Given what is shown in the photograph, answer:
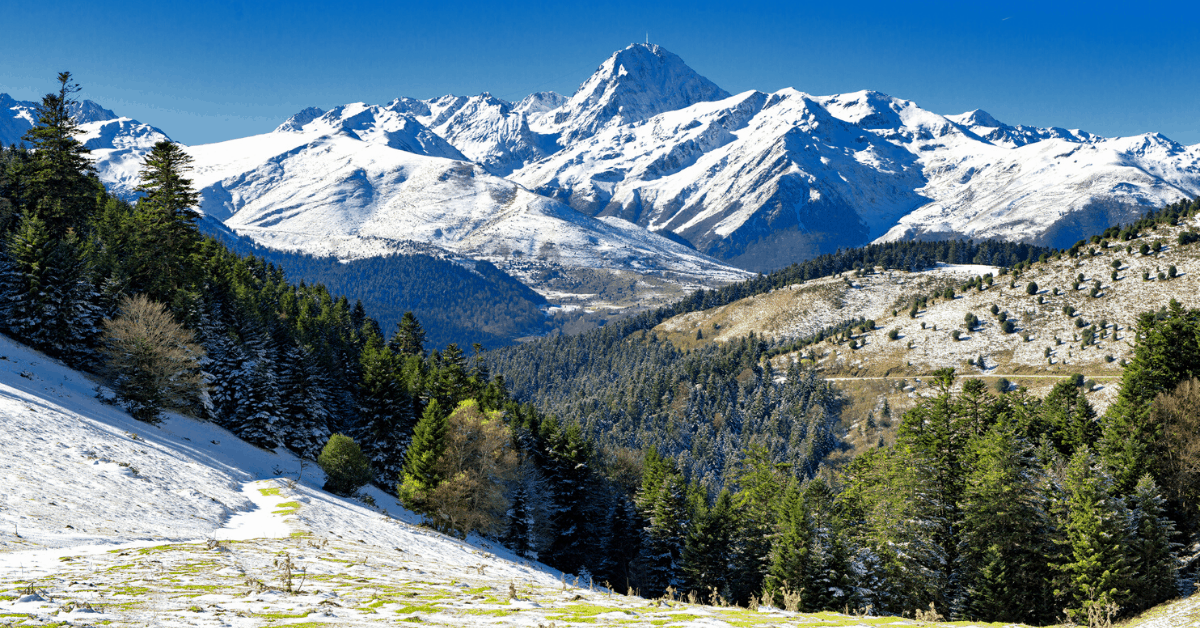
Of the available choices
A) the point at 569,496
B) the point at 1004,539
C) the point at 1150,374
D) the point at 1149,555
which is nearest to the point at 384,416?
→ the point at 569,496

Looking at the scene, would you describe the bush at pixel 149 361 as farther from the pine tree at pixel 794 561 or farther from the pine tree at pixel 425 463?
the pine tree at pixel 794 561

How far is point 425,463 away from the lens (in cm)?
5766

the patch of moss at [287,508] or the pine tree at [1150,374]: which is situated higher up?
the pine tree at [1150,374]

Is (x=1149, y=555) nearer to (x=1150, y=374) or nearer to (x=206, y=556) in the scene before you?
(x=1150, y=374)

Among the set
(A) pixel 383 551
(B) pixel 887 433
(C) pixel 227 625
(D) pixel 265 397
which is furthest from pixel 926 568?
(B) pixel 887 433

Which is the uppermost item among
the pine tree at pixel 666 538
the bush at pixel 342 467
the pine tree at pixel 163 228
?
the pine tree at pixel 163 228

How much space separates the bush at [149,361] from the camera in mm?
47875

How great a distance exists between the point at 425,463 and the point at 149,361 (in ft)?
73.8

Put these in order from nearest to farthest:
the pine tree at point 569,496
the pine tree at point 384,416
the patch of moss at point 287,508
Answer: the patch of moss at point 287,508 < the pine tree at point 384,416 < the pine tree at point 569,496

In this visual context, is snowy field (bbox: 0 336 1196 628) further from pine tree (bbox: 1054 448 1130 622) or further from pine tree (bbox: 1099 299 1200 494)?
pine tree (bbox: 1099 299 1200 494)

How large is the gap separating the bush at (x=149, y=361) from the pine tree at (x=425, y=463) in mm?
18537

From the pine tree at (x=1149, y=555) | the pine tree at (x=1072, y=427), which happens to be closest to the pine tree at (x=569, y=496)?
the pine tree at (x=1072, y=427)

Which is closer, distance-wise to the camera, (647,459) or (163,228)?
(163,228)

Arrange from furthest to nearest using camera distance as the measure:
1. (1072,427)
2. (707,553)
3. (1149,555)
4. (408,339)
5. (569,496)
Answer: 1. (408,339)
2. (569,496)
3. (707,553)
4. (1072,427)
5. (1149,555)
